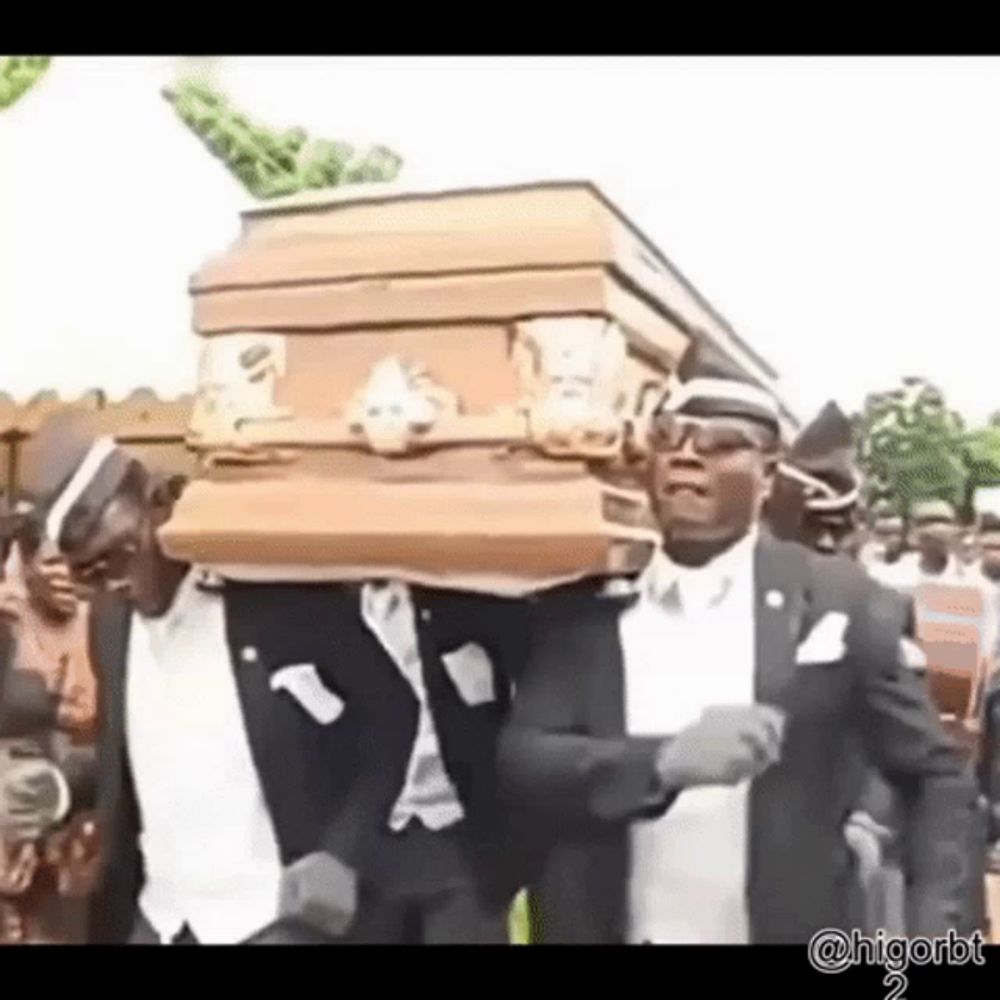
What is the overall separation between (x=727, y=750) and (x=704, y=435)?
0.90 ft

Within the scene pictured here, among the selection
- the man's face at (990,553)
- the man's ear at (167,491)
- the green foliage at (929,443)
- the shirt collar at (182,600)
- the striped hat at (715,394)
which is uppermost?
the striped hat at (715,394)

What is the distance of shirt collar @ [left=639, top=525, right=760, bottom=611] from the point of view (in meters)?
1.42

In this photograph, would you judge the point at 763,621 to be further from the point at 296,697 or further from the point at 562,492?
the point at 296,697

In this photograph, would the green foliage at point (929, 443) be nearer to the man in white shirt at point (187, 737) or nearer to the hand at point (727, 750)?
the hand at point (727, 750)

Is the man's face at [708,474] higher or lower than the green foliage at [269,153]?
lower

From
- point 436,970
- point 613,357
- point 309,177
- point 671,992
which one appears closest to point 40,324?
point 309,177

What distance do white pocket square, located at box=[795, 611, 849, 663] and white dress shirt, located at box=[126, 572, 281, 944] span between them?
0.50 meters

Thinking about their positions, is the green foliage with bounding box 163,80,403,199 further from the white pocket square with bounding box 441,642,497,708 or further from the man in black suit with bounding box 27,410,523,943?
the white pocket square with bounding box 441,642,497,708

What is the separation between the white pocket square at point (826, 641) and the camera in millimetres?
1408

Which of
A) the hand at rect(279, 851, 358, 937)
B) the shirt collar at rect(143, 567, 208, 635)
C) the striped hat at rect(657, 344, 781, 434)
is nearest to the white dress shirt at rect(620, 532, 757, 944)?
the striped hat at rect(657, 344, 781, 434)

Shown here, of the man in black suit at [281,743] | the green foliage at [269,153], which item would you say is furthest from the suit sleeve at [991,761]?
the green foliage at [269,153]

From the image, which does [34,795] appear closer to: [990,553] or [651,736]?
[651,736]

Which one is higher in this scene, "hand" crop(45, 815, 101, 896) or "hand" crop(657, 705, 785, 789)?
"hand" crop(657, 705, 785, 789)

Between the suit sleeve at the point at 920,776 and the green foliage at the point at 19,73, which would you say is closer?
the suit sleeve at the point at 920,776
